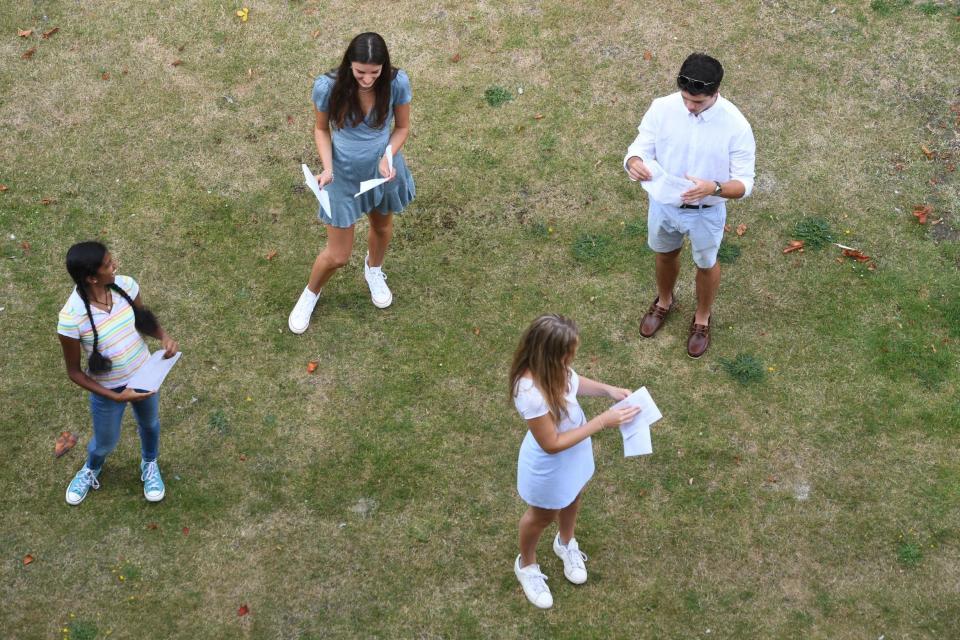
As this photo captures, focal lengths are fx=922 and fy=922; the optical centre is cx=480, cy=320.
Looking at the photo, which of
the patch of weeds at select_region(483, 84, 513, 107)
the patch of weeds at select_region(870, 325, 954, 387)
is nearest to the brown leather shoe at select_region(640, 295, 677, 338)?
the patch of weeds at select_region(870, 325, 954, 387)

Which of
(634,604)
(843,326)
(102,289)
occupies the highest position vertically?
(102,289)

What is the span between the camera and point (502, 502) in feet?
18.8

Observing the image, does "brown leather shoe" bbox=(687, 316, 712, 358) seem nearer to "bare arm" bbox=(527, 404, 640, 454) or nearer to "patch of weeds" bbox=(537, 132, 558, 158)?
"patch of weeds" bbox=(537, 132, 558, 158)

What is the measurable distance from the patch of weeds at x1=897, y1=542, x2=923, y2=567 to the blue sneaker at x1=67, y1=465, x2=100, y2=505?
489 cm

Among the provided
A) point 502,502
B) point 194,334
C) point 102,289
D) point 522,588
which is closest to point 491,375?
point 502,502

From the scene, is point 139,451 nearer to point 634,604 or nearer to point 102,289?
point 102,289

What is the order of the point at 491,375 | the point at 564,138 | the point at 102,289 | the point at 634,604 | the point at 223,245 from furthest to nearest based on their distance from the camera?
the point at 564,138 < the point at 223,245 < the point at 491,375 < the point at 634,604 < the point at 102,289

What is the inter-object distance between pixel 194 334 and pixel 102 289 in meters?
1.90

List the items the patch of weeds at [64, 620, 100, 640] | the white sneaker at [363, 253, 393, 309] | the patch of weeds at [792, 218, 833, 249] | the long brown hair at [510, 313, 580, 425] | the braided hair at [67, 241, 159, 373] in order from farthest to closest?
the patch of weeds at [792, 218, 833, 249] < the white sneaker at [363, 253, 393, 309] < the patch of weeds at [64, 620, 100, 640] < the braided hair at [67, 241, 159, 373] < the long brown hair at [510, 313, 580, 425]

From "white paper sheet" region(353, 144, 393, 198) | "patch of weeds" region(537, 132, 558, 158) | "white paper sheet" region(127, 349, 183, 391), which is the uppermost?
"white paper sheet" region(353, 144, 393, 198)

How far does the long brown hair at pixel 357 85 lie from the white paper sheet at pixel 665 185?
1.68 metres

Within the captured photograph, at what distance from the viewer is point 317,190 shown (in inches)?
230

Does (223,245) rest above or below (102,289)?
below

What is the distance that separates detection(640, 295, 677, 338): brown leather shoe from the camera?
6598mm
